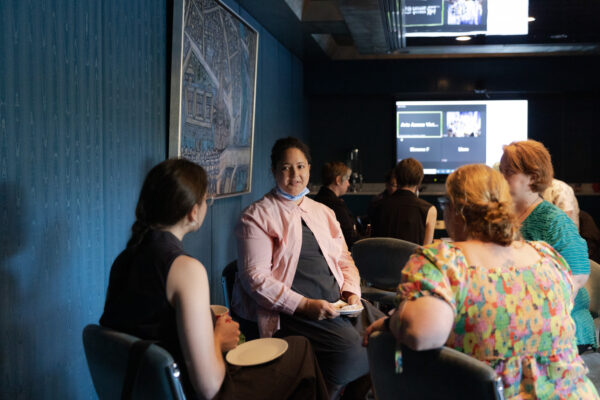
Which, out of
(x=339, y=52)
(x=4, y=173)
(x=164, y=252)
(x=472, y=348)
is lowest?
(x=472, y=348)

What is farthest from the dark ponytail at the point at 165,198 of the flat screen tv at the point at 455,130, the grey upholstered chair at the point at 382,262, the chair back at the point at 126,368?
the flat screen tv at the point at 455,130

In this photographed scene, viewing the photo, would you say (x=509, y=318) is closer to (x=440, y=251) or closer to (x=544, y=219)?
(x=440, y=251)

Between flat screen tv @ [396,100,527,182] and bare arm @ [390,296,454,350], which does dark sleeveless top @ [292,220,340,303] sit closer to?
Answer: bare arm @ [390,296,454,350]

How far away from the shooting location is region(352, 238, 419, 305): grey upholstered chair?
10.3 ft

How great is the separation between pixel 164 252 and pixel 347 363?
4.10 ft

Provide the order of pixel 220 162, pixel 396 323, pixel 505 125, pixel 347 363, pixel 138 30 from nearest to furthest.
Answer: pixel 396 323 → pixel 347 363 → pixel 138 30 → pixel 220 162 → pixel 505 125

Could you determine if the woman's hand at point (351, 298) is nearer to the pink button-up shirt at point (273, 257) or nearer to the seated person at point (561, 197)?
the pink button-up shirt at point (273, 257)

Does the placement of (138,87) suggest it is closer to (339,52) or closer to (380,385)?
(380,385)

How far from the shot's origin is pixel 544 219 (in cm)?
221

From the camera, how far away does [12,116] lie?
1991 mm

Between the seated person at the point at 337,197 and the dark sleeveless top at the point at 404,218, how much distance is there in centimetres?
26

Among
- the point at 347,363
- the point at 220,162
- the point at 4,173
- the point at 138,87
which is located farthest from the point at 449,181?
the point at 220,162

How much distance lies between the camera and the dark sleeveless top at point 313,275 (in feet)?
8.56

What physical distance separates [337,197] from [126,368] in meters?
3.04
